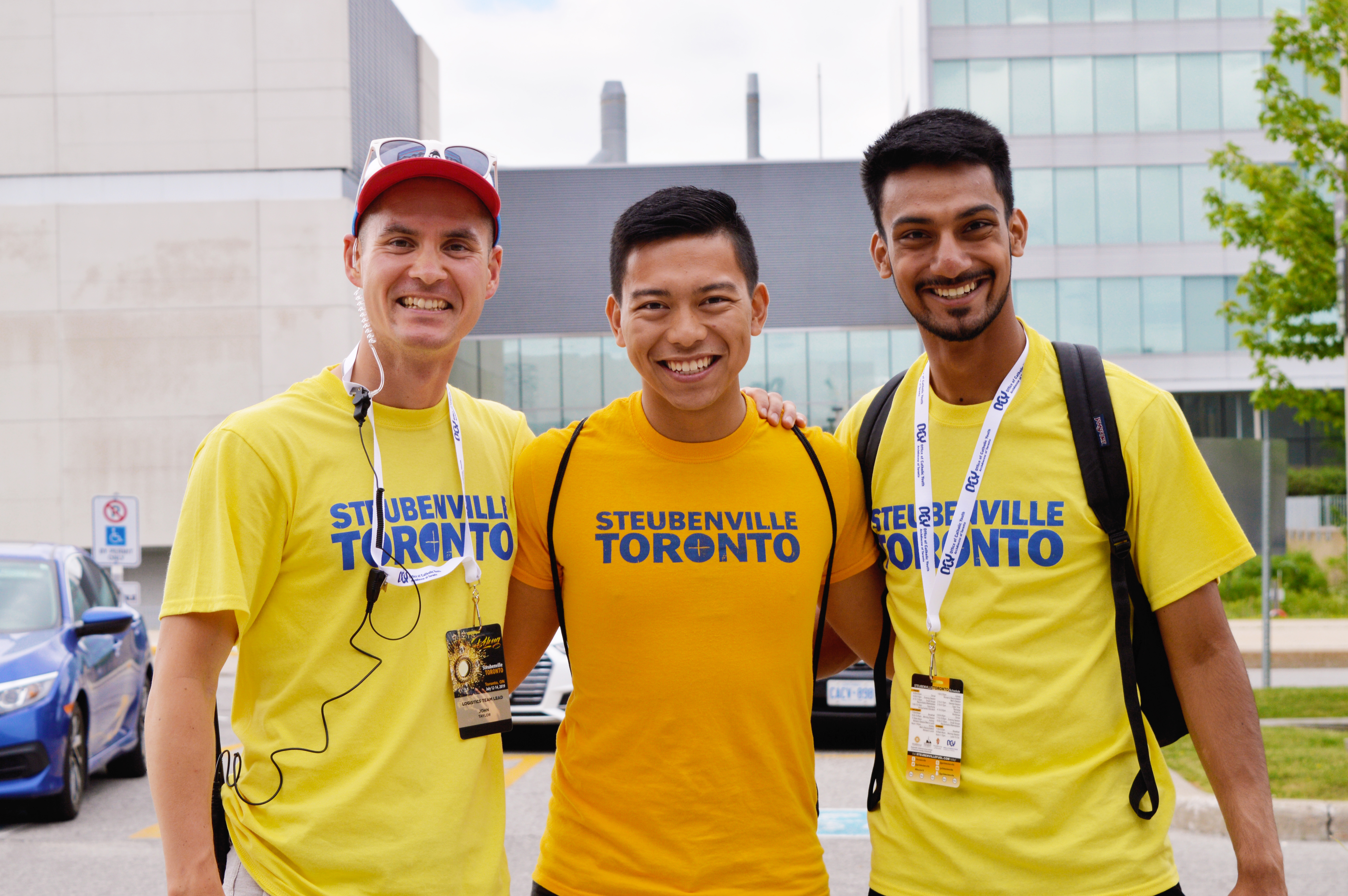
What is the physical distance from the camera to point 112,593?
9047mm

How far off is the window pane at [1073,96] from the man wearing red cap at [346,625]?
3643 centimetres

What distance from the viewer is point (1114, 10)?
35750 mm

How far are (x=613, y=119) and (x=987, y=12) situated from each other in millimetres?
14238

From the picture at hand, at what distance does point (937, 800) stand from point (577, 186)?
2885 centimetres

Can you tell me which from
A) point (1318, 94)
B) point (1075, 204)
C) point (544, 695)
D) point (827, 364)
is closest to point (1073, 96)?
point (1075, 204)

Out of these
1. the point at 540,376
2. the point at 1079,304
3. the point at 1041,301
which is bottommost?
the point at 540,376

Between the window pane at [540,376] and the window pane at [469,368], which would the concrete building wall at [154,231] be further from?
the window pane at [540,376]

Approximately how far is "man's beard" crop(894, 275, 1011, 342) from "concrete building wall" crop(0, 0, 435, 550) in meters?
27.7

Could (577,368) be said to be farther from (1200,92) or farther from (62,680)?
(62,680)

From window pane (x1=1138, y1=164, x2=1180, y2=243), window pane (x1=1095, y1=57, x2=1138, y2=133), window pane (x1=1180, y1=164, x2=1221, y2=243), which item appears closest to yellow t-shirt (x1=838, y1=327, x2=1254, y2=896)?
window pane (x1=1138, y1=164, x2=1180, y2=243)

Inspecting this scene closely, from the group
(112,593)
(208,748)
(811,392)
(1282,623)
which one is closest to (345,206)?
(811,392)

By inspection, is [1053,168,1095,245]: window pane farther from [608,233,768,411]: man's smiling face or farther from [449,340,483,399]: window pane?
[608,233,768,411]: man's smiling face

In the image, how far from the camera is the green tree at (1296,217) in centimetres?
1055

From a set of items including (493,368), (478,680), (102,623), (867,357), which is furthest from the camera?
(493,368)
